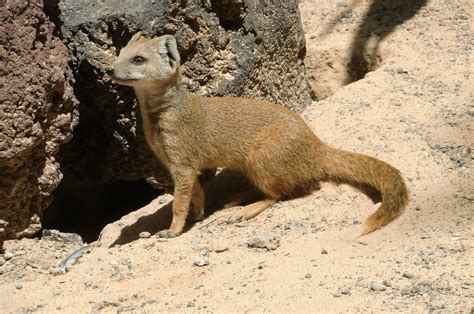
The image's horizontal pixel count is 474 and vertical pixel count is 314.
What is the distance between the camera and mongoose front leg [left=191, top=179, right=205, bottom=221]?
394 centimetres

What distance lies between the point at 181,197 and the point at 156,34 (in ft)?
2.95

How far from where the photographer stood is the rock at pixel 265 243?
3332 millimetres

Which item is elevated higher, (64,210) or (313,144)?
(313,144)

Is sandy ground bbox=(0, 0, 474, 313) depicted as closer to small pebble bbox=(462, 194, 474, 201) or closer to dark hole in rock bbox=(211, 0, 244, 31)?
small pebble bbox=(462, 194, 474, 201)

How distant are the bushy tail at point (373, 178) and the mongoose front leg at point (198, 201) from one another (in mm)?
675

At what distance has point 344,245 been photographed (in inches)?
125

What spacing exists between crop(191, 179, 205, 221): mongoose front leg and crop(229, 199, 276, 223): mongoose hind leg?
8.7 inches

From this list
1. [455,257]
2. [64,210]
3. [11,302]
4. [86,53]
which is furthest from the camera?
[64,210]

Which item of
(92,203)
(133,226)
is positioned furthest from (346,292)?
(92,203)

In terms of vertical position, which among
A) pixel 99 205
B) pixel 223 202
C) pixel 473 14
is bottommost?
pixel 99 205

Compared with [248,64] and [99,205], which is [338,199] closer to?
[248,64]

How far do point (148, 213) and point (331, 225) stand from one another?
130cm

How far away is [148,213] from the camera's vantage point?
4.32 meters

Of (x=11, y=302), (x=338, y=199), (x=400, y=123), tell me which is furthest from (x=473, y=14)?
(x=11, y=302)
